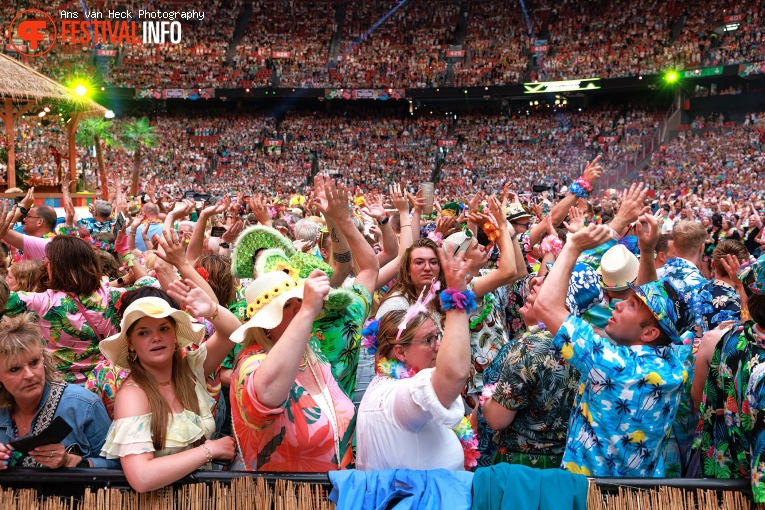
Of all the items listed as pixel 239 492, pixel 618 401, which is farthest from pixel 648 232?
pixel 239 492

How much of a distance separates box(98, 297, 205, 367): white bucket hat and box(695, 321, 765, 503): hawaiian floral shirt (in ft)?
6.47

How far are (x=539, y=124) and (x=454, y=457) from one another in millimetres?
34975

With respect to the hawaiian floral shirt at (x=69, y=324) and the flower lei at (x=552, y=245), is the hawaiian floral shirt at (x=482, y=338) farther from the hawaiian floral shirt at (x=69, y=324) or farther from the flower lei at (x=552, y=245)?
the hawaiian floral shirt at (x=69, y=324)

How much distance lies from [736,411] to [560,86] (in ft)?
109

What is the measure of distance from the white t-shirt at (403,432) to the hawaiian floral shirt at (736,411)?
96cm

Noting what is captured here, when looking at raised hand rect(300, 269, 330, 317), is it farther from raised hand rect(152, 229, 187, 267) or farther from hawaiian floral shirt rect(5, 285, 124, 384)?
hawaiian floral shirt rect(5, 285, 124, 384)

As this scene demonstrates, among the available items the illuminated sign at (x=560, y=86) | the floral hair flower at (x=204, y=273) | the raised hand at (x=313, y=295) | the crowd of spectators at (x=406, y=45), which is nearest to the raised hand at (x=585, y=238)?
the raised hand at (x=313, y=295)

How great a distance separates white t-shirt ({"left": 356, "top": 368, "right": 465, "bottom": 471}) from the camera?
2.22m

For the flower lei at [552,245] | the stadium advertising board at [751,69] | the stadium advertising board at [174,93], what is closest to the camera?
the flower lei at [552,245]

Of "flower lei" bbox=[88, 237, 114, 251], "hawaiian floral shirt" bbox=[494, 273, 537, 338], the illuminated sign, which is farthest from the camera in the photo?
the illuminated sign

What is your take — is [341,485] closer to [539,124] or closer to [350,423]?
[350,423]

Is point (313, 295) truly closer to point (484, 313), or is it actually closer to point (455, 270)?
point (455, 270)

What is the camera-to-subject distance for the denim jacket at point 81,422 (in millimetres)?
2566

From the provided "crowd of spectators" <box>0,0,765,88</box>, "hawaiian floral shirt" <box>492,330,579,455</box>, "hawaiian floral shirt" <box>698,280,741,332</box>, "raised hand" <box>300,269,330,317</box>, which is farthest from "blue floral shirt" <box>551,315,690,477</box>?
"crowd of spectators" <box>0,0,765,88</box>
